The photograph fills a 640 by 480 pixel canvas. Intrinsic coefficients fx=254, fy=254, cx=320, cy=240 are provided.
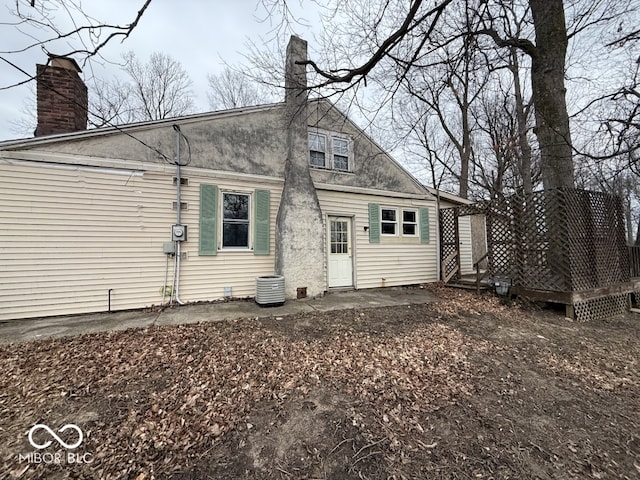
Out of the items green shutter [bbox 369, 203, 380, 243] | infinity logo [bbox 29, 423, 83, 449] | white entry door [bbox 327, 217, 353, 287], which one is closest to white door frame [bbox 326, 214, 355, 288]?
white entry door [bbox 327, 217, 353, 287]

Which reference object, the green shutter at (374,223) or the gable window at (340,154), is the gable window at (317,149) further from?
the green shutter at (374,223)

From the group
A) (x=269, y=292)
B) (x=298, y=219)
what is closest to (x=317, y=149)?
(x=298, y=219)

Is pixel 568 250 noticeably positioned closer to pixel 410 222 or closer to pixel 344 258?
pixel 410 222

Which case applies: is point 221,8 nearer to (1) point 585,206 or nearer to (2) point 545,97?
(2) point 545,97

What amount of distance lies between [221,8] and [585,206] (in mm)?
7704

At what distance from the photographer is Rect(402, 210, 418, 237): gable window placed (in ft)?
28.4

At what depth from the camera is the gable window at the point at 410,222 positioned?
865 centimetres

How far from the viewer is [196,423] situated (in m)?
2.18

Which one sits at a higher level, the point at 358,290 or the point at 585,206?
the point at 585,206

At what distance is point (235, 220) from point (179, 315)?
8.09 feet

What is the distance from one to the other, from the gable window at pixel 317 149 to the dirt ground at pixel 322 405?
509 cm

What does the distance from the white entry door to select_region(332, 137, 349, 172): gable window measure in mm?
1656

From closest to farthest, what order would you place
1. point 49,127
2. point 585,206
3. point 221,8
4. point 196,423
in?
point 196,423 < point 221,8 < point 49,127 < point 585,206

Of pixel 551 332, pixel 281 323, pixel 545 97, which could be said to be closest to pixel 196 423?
pixel 281 323
